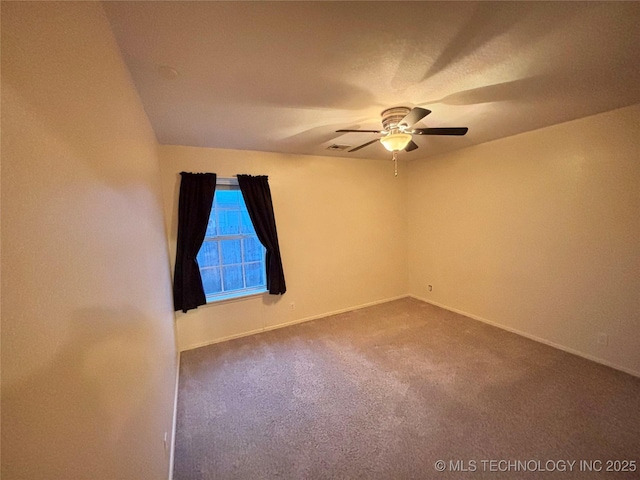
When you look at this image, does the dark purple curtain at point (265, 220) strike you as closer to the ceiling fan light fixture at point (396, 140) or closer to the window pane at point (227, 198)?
the window pane at point (227, 198)

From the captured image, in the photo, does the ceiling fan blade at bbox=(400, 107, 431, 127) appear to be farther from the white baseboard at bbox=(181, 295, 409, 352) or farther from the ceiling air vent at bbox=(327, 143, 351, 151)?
the white baseboard at bbox=(181, 295, 409, 352)

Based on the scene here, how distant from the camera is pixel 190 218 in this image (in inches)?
118

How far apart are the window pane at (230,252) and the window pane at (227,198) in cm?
48

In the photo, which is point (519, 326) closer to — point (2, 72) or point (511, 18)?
point (511, 18)

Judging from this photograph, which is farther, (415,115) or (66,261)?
(415,115)

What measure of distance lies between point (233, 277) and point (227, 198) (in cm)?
106

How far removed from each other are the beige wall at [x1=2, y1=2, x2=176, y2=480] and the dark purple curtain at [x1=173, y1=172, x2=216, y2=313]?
1.92 m

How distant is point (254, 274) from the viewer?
12.0ft

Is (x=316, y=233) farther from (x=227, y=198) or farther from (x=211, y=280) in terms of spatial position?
(x=211, y=280)

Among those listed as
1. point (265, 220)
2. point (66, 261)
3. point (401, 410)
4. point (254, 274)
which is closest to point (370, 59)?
point (66, 261)

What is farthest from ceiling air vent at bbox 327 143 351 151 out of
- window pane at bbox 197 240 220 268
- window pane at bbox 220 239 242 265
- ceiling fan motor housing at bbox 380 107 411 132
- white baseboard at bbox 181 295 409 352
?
white baseboard at bbox 181 295 409 352

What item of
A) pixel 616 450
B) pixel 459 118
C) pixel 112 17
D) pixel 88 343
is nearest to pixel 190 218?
pixel 112 17

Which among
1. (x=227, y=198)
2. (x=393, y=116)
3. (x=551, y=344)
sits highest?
(x=393, y=116)

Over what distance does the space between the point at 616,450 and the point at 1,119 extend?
3036 millimetres
